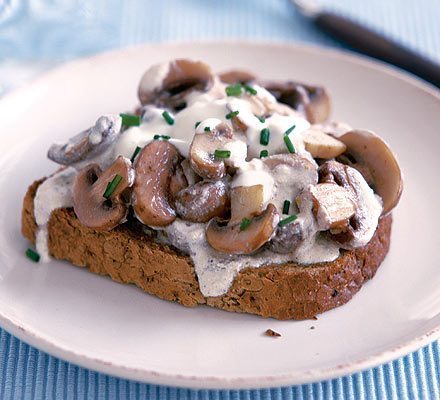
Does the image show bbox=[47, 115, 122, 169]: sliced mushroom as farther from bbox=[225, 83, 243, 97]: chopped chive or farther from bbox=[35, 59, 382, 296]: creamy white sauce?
bbox=[225, 83, 243, 97]: chopped chive

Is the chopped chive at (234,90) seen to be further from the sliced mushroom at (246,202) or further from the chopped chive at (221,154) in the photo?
the sliced mushroom at (246,202)

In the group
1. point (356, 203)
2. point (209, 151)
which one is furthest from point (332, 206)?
point (209, 151)

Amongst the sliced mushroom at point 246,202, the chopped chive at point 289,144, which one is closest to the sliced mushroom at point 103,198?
the sliced mushroom at point 246,202

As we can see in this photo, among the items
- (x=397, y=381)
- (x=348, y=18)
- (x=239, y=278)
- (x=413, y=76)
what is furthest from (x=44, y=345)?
(x=348, y=18)

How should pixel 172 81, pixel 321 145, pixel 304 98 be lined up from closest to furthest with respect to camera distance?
pixel 321 145 → pixel 172 81 → pixel 304 98

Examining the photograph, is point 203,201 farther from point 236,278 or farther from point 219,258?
point 236,278
